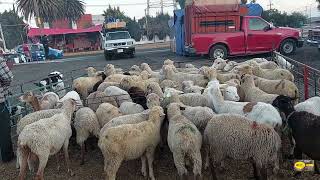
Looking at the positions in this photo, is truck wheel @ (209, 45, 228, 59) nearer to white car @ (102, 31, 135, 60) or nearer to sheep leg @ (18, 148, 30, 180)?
white car @ (102, 31, 135, 60)

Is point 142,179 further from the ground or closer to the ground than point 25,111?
closer to the ground

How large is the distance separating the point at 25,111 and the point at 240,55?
1331 centimetres

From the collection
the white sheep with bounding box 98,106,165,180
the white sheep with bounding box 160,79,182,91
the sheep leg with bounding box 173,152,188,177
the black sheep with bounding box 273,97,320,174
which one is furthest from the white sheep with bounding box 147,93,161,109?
the black sheep with bounding box 273,97,320,174

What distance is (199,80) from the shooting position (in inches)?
373

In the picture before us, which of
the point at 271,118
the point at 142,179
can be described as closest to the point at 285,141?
→ the point at 271,118

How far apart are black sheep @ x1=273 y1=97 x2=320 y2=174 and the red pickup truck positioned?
44.4 feet

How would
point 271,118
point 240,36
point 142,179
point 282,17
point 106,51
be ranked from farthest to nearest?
point 282,17 → point 106,51 → point 240,36 → point 142,179 → point 271,118

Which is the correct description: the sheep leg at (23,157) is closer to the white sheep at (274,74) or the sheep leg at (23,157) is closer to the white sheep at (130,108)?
the white sheep at (130,108)

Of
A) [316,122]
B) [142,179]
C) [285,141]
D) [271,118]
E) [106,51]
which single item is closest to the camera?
[316,122]

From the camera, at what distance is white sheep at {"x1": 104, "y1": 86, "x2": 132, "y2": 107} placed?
27.0ft

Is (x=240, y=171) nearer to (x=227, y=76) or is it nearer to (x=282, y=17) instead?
(x=227, y=76)

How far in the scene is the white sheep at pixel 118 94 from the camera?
824 centimetres

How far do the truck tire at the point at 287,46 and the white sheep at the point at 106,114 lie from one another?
14278 millimetres

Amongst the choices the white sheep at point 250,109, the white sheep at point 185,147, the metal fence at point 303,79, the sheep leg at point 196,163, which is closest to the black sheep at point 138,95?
the white sheep at point 250,109
